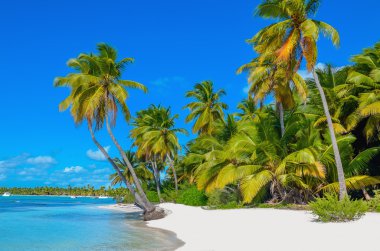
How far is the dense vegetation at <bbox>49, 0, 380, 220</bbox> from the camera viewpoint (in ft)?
57.5

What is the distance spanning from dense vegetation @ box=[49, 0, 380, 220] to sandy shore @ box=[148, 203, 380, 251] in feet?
5.71

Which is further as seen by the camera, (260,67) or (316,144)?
(260,67)

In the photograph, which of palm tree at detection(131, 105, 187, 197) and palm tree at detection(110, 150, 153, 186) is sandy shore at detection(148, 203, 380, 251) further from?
palm tree at detection(110, 150, 153, 186)

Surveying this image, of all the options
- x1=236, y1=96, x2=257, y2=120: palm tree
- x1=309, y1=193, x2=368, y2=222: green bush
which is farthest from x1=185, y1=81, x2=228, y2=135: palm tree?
x1=309, y1=193, x2=368, y2=222: green bush

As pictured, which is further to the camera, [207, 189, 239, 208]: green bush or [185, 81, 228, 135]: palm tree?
[185, 81, 228, 135]: palm tree

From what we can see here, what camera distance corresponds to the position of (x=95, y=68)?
26.5 metres

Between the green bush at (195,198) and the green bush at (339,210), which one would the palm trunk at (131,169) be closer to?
the green bush at (195,198)

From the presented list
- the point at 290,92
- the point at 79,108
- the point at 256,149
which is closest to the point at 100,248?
the point at 256,149

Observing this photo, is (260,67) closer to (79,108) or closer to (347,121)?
(347,121)

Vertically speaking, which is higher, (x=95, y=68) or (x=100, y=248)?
(x=95, y=68)

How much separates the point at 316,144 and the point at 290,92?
3.79 m

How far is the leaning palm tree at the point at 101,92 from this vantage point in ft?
83.6

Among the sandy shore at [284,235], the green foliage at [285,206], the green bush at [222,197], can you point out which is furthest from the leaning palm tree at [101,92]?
the sandy shore at [284,235]

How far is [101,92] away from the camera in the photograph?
2570 centimetres
